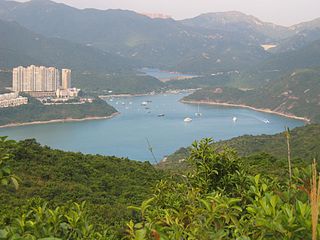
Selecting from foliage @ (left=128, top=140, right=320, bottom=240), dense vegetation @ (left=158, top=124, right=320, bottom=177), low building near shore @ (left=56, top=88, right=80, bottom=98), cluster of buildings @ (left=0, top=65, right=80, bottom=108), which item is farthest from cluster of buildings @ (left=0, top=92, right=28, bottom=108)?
foliage @ (left=128, top=140, right=320, bottom=240)

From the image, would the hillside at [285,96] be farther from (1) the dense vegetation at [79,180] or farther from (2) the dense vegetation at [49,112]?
(1) the dense vegetation at [79,180]

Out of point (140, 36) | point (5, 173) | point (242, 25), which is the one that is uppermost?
point (242, 25)

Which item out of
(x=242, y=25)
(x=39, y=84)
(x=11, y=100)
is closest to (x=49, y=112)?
(x=11, y=100)

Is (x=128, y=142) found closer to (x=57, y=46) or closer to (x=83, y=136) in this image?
(x=83, y=136)

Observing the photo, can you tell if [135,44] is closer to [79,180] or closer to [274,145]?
[274,145]

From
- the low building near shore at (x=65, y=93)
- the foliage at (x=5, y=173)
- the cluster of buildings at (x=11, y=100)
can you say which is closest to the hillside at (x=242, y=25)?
the low building near shore at (x=65, y=93)

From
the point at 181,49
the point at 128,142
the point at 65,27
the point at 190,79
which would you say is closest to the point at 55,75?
the point at 128,142

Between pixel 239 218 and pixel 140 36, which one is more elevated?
pixel 140 36
